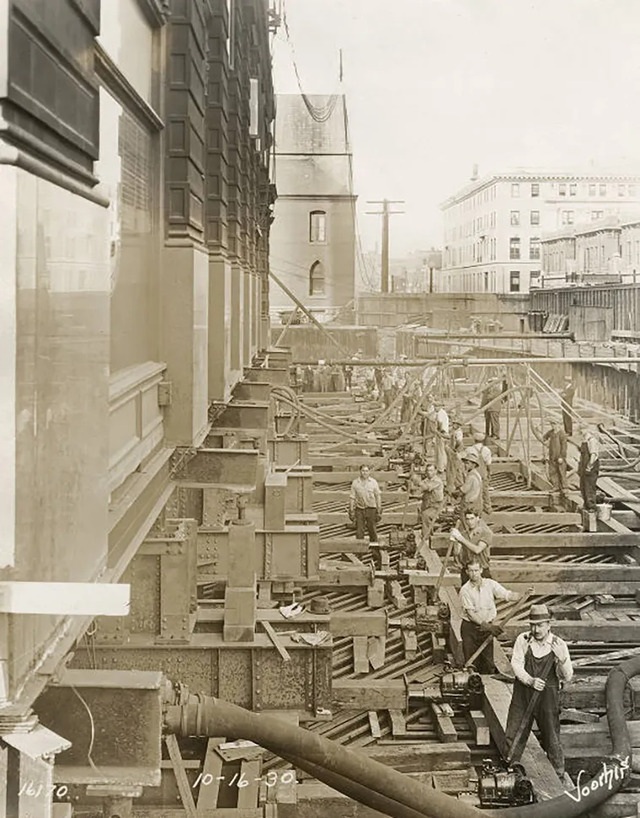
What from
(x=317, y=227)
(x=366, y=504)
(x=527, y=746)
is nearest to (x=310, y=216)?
(x=317, y=227)

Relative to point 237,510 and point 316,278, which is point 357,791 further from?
point 316,278

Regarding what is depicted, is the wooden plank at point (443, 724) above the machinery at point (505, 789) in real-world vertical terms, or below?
below

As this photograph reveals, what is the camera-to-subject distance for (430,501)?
49.8 feet

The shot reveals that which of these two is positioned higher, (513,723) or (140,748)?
(140,748)

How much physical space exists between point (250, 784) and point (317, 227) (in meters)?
19.1

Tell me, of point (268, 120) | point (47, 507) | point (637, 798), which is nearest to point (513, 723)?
point (637, 798)

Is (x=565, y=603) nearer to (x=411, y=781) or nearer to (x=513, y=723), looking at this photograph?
(x=513, y=723)

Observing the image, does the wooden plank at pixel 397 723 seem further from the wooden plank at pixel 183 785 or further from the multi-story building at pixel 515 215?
the multi-story building at pixel 515 215

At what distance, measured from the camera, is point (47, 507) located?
10.5 ft

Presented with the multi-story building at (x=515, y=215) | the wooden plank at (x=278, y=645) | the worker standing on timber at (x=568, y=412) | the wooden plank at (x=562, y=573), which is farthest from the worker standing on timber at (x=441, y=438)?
the wooden plank at (x=278, y=645)

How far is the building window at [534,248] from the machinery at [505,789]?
6.78 m

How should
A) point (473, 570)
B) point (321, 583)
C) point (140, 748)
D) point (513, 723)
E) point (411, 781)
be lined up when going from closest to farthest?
point (140, 748), point (411, 781), point (513, 723), point (473, 570), point (321, 583)

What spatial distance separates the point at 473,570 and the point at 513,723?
193 centimetres

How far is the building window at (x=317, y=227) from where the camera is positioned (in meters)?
24.8
